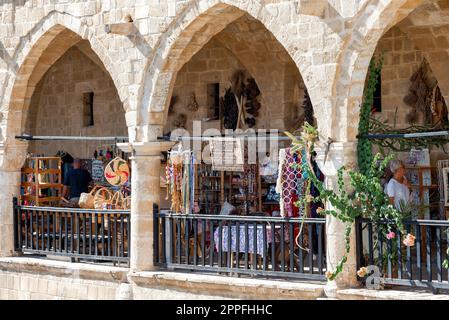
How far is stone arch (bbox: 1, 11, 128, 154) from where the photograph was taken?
11.9 meters

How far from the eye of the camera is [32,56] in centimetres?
1237

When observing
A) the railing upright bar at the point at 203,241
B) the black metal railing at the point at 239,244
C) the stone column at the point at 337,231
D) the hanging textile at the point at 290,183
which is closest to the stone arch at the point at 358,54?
the stone column at the point at 337,231

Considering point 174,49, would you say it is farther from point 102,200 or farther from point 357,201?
point 357,201

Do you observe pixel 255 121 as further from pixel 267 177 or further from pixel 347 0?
pixel 347 0

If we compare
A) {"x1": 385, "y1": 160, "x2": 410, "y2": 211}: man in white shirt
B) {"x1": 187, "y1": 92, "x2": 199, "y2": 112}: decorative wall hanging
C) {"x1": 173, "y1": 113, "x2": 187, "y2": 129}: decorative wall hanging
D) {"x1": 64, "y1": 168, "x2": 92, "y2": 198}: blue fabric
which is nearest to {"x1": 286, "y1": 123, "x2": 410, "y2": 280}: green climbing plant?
{"x1": 385, "y1": 160, "x2": 410, "y2": 211}: man in white shirt

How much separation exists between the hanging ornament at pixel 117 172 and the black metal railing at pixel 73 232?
1.72 feet

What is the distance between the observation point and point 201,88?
15031 millimetres

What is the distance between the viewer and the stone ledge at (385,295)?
9.15m

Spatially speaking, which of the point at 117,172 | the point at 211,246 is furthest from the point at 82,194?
the point at 211,246

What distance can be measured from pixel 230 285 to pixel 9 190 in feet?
12.8

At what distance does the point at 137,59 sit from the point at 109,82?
16.3ft

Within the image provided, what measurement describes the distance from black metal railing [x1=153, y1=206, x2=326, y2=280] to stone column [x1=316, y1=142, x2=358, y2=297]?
210 millimetres

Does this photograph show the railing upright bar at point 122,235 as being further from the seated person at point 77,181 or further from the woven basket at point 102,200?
the seated person at point 77,181

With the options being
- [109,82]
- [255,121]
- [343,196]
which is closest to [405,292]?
[343,196]
